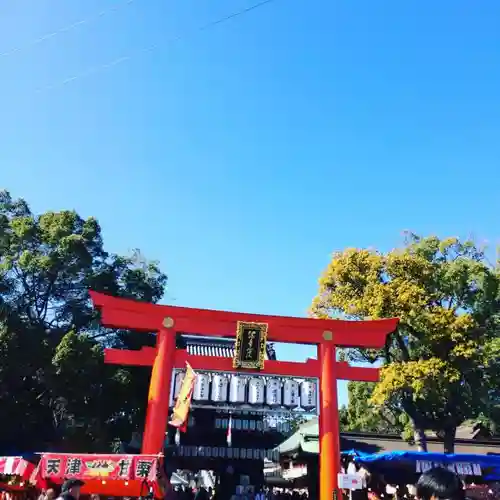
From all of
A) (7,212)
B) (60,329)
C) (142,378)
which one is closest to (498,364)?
(142,378)

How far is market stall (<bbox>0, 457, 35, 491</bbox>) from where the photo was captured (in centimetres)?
1172

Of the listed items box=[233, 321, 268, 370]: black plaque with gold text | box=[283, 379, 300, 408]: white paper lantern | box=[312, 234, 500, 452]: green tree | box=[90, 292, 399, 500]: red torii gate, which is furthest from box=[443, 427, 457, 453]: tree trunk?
box=[233, 321, 268, 370]: black plaque with gold text

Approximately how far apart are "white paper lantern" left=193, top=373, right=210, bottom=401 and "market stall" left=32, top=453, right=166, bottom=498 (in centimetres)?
361

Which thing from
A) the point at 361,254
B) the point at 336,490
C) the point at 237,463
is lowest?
the point at 336,490

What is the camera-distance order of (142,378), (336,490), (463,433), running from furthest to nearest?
(463,433) < (142,378) < (336,490)

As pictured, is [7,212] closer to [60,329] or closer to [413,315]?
[60,329]

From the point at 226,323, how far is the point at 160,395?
2.82 m

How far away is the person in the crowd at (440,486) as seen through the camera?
3.01m

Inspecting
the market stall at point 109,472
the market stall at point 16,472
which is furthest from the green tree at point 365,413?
the market stall at point 16,472

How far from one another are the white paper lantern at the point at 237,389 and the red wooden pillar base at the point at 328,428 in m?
2.26

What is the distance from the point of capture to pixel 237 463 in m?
22.6

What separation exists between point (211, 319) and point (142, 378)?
556cm

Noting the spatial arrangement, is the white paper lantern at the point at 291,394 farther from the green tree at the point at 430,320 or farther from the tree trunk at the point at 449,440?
the tree trunk at the point at 449,440

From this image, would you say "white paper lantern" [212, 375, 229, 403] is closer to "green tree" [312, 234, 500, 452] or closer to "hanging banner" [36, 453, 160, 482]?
"hanging banner" [36, 453, 160, 482]
